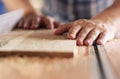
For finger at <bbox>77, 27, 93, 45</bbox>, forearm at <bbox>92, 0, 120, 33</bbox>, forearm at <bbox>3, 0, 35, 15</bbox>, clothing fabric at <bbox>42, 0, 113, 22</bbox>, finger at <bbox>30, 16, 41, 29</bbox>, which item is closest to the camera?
finger at <bbox>77, 27, 93, 45</bbox>

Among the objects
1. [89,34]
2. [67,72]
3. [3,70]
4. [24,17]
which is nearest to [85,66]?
[67,72]

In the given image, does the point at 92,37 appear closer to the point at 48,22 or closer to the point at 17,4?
the point at 48,22

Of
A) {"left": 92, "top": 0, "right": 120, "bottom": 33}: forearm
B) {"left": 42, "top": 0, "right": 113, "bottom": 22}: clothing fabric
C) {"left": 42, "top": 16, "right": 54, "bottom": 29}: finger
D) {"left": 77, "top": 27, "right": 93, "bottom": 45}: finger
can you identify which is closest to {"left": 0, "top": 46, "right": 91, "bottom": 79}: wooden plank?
{"left": 77, "top": 27, "right": 93, "bottom": 45}: finger

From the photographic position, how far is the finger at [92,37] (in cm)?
71

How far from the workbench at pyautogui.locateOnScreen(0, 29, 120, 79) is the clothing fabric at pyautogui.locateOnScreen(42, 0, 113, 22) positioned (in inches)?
40.5

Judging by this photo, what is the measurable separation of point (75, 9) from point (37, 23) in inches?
20.1

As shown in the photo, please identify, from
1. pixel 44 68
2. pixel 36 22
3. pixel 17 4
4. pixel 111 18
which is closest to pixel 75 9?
pixel 17 4

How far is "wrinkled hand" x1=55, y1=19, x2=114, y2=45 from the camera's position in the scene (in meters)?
0.72

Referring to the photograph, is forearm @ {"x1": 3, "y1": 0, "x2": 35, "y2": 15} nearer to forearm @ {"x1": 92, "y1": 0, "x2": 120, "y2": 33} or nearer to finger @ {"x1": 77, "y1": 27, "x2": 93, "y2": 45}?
forearm @ {"x1": 92, "y1": 0, "x2": 120, "y2": 33}

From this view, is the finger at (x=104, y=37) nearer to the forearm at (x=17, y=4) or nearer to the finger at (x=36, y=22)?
the finger at (x=36, y=22)

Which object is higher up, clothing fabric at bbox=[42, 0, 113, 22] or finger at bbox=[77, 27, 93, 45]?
clothing fabric at bbox=[42, 0, 113, 22]

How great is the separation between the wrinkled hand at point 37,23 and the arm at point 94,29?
1.01 ft

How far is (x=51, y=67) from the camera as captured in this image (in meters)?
0.47

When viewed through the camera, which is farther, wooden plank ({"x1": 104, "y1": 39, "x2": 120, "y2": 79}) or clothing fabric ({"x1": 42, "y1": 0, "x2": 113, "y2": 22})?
clothing fabric ({"x1": 42, "y1": 0, "x2": 113, "y2": 22})
